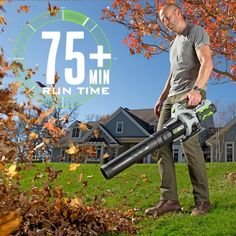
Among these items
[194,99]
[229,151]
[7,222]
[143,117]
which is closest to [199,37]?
[194,99]

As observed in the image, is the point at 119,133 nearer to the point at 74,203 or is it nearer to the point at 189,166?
the point at 189,166

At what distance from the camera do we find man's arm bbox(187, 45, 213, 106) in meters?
3.13

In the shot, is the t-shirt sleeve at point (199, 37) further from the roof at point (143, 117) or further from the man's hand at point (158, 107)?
the roof at point (143, 117)

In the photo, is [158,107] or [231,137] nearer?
[158,107]

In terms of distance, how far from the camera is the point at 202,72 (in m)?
4.13

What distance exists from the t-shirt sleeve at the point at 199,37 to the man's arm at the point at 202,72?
8cm

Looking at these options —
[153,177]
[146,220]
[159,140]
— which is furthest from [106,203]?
[153,177]

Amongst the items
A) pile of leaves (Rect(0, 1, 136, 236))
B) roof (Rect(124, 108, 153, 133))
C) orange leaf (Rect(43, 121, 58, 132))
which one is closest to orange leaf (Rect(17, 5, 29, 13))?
pile of leaves (Rect(0, 1, 136, 236))

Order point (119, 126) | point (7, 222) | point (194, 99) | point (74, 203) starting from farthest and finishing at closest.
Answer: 1. point (119, 126)
2. point (74, 203)
3. point (194, 99)
4. point (7, 222)

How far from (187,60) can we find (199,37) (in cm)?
33

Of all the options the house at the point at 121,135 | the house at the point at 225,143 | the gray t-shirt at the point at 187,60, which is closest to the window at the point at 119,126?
the house at the point at 121,135

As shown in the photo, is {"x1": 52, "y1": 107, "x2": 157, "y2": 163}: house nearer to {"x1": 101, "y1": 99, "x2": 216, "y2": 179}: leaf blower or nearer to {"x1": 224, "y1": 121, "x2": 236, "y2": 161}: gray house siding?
{"x1": 224, "y1": 121, "x2": 236, "y2": 161}: gray house siding

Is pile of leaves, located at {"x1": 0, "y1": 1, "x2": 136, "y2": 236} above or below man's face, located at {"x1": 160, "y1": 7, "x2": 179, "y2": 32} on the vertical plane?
below

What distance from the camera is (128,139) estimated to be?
132 ft
